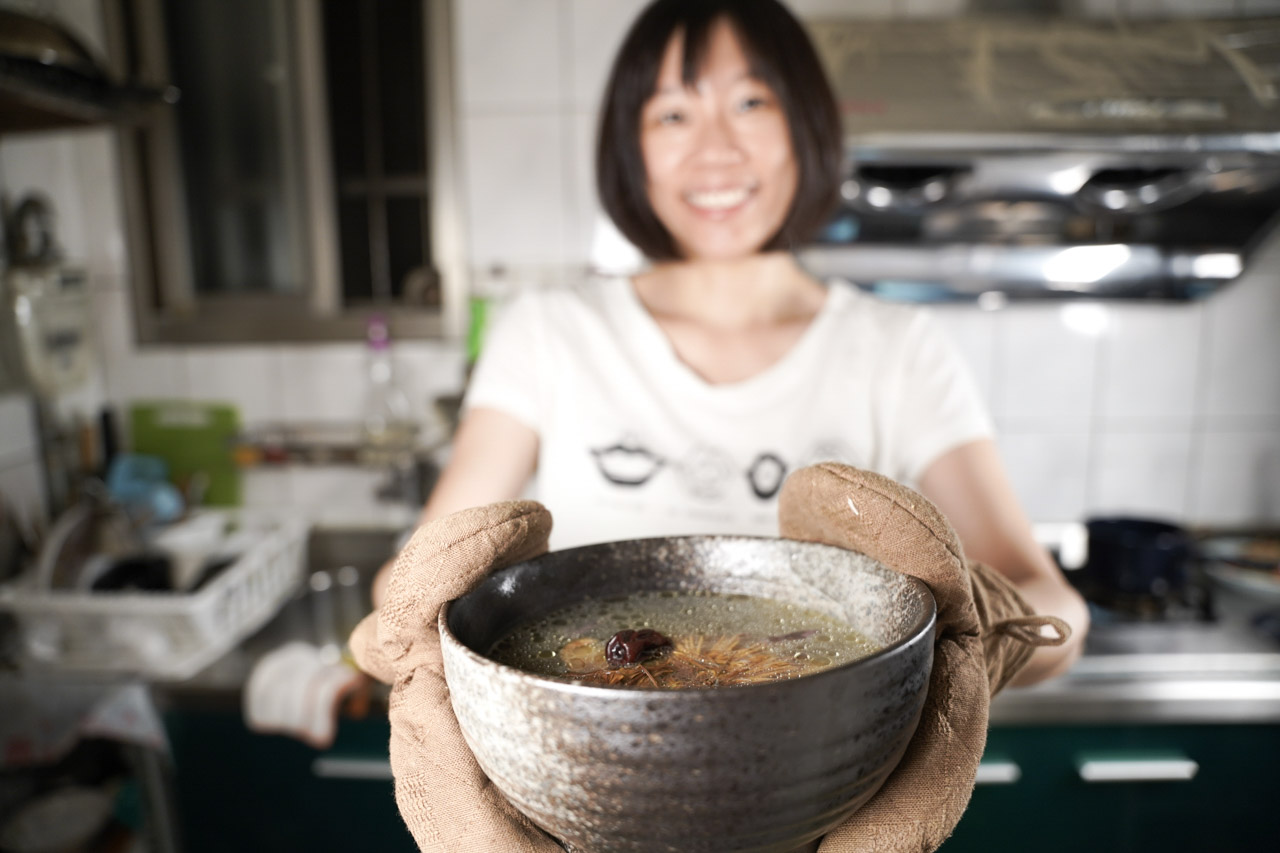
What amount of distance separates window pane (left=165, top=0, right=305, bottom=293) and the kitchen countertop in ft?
3.82

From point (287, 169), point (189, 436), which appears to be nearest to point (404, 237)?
point (287, 169)

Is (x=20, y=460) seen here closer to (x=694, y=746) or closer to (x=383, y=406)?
(x=383, y=406)

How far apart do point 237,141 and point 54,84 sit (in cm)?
100

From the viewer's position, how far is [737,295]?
111cm

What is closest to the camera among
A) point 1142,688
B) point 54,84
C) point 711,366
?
point 711,366

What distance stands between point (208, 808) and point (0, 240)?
1.31 m

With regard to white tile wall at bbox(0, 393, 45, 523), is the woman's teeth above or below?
above

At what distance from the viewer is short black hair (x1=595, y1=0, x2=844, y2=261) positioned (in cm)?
93

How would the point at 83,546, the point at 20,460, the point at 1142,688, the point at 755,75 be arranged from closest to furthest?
1. the point at 755,75
2. the point at 1142,688
3. the point at 83,546
4. the point at 20,460

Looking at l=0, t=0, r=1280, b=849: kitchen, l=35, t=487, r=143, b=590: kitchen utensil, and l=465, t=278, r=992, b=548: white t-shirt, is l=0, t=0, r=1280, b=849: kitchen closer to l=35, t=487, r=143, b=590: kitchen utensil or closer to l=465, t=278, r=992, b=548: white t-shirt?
l=35, t=487, r=143, b=590: kitchen utensil

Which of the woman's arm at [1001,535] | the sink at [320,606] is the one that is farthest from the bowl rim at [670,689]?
the sink at [320,606]

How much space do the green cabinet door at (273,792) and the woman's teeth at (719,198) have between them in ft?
3.59

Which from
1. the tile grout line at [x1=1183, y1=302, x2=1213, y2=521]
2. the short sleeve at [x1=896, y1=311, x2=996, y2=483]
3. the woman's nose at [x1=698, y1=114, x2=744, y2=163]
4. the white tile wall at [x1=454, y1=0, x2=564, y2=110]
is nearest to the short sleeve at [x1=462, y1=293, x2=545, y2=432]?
the woman's nose at [x1=698, y1=114, x2=744, y2=163]

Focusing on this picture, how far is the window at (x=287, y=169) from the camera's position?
2.07 m
